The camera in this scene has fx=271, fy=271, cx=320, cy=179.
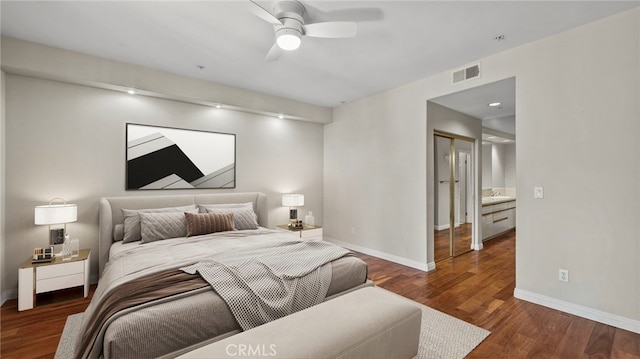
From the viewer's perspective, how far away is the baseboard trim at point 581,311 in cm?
234

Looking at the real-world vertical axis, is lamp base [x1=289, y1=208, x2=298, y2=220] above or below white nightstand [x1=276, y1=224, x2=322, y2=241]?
above

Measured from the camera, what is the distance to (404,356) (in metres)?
1.77

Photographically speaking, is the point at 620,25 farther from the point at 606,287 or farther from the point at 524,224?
the point at 606,287

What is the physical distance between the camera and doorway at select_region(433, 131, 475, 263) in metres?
4.39

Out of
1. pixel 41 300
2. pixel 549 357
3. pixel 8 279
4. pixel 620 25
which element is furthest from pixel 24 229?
pixel 620 25

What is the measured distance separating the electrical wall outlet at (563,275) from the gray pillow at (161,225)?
4125 millimetres

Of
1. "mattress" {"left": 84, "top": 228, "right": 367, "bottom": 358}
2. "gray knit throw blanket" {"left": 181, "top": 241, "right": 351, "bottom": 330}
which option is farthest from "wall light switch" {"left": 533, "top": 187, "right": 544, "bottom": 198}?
"mattress" {"left": 84, "top": 228, "right": 367, "bottom": 358}

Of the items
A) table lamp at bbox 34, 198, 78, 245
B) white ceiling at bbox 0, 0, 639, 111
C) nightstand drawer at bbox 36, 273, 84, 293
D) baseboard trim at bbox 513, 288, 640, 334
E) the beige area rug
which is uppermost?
white ceiling at bbox 0, 0, 639, 111

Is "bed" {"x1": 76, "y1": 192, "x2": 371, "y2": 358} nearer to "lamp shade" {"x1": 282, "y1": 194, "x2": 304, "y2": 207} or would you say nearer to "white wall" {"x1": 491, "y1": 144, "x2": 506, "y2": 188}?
"lamp shade" {"x1": 282, "y1": 194, "x2": 304, "y2": 207}

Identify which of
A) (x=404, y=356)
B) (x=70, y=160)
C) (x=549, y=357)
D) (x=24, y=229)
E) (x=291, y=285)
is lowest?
(x=549, y=357)

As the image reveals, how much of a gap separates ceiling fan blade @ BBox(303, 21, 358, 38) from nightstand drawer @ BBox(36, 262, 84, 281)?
337cm

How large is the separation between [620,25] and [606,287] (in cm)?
234

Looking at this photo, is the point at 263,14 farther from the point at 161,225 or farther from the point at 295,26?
the point at 161,225

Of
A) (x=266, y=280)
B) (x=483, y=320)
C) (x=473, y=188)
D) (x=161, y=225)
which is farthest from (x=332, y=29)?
(x=473, y=188)
